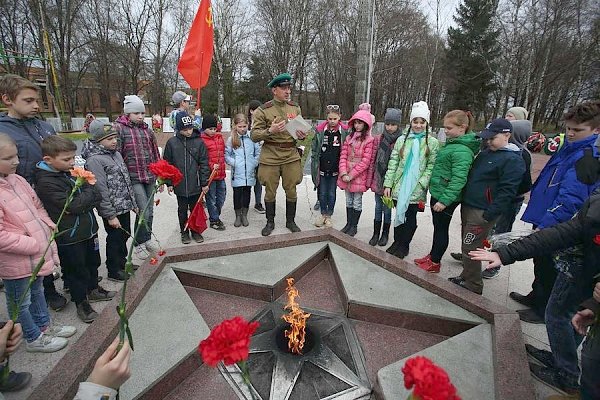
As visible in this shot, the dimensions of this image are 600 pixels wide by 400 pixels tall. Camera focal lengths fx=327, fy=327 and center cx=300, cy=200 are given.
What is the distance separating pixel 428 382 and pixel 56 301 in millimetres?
3286

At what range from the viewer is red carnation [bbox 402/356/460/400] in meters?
0.76

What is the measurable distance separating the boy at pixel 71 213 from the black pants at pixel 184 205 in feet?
4.26

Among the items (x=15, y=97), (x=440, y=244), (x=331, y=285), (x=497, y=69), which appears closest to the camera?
(x=15, y=97)

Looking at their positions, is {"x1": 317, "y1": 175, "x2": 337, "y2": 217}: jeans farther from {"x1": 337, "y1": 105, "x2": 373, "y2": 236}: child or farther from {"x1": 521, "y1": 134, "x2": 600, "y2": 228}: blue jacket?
{"x1": 521, "y1": 134, "x2": 600, "y2": 228}: blue jacket

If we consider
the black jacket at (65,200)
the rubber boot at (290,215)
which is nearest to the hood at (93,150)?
the black jacket at (65,200)

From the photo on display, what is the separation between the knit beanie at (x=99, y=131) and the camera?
3105 millimetres

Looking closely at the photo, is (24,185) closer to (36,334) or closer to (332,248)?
(36,334)

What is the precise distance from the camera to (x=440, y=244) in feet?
12.0

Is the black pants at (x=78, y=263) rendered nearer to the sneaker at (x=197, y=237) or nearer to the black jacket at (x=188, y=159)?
the black jacket at (x=188, y=159)

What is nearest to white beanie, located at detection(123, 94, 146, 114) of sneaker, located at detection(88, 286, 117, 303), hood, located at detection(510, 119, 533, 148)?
sneaker, located at detection(88, 286, 117, 303)

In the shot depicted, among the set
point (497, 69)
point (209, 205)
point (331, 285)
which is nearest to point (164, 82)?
point (497, 69)

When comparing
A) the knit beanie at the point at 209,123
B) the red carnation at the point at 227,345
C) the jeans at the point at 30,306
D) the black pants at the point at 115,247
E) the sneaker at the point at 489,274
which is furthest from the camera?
the knit beanie at the point at 209,123

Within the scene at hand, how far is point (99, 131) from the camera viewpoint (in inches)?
123

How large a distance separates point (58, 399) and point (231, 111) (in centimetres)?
3428
